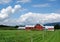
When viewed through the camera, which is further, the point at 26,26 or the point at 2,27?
the point at 2,27

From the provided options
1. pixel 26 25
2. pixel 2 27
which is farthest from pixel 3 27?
pixel 26 25

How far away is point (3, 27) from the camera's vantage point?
106 m

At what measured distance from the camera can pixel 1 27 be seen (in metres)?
106

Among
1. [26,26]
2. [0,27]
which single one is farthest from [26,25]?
[0,27]

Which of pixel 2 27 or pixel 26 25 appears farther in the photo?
pixel 2 27

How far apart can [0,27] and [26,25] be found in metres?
82.7

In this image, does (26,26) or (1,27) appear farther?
(1,27)

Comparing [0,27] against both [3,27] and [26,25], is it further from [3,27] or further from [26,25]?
[26,25]

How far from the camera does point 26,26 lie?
22469 millimetres

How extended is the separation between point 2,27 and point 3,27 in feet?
1.58

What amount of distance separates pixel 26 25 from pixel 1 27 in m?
83.7

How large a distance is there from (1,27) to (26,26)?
8413 centimetres

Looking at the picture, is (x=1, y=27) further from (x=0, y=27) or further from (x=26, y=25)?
(x=26, y=25)

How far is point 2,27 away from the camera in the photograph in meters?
107
